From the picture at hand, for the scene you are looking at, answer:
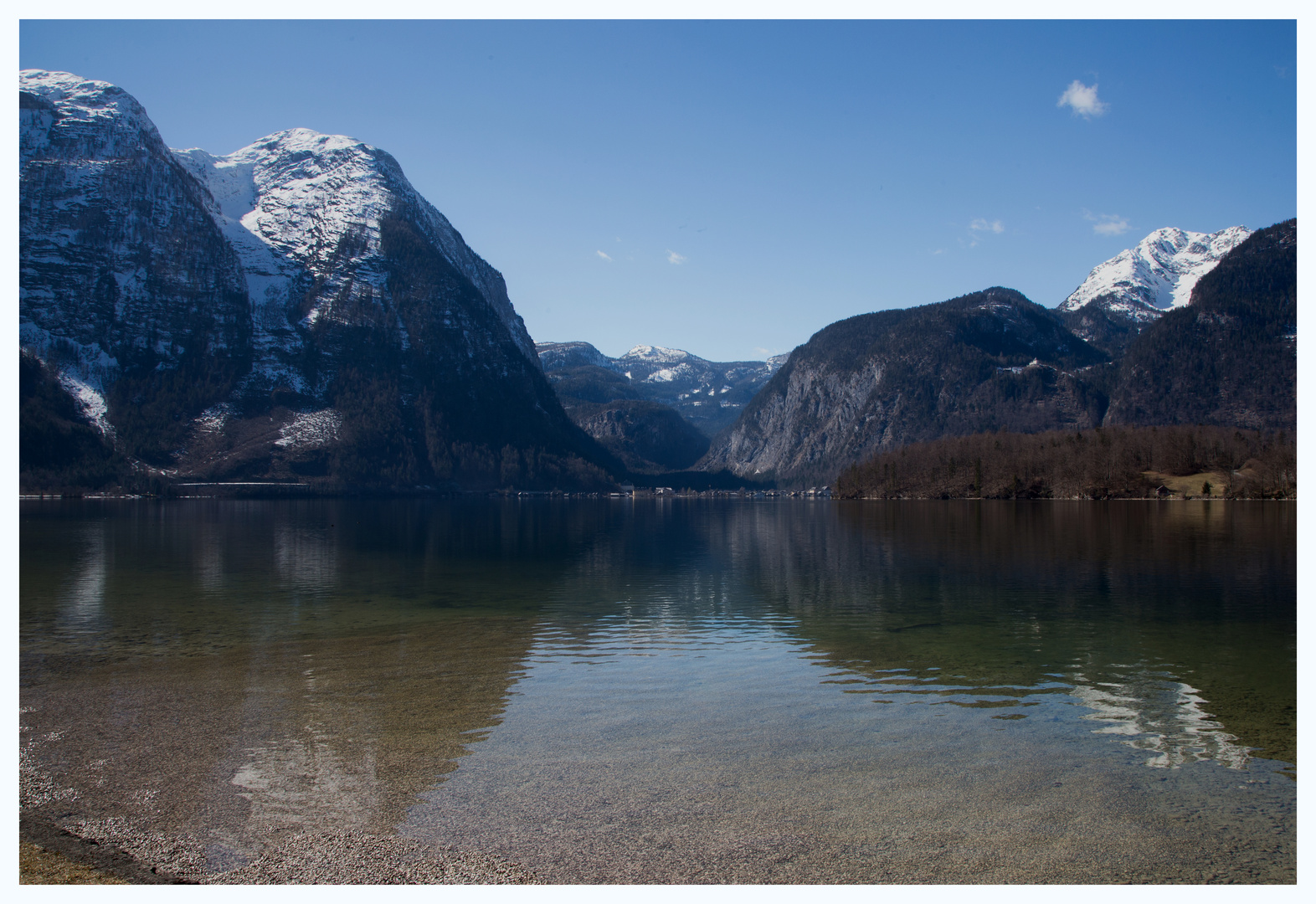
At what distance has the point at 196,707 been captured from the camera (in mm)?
19562

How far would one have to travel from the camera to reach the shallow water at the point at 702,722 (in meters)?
12.0

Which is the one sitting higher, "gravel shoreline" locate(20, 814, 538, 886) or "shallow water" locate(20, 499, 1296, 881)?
"gravel shoreline" locate(20, 814, 538, 886)

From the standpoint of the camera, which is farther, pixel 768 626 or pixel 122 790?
pixel 768 626

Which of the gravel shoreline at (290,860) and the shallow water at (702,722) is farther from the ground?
the gravel shoreline at (290,860)

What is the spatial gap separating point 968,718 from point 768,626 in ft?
43.5

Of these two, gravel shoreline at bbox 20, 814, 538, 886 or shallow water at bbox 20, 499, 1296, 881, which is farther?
shallow water at bbox 20, 499, 1296, 881

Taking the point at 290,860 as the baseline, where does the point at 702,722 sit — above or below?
below

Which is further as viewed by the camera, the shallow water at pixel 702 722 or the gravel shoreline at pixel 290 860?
the shallow water at pixel 702 722

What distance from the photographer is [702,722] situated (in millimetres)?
18203

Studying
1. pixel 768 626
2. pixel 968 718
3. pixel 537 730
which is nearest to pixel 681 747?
pixel 537 730

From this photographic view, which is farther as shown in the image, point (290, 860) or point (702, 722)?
point (702, 722)

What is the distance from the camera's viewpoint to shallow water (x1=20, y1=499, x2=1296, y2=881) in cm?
1196
